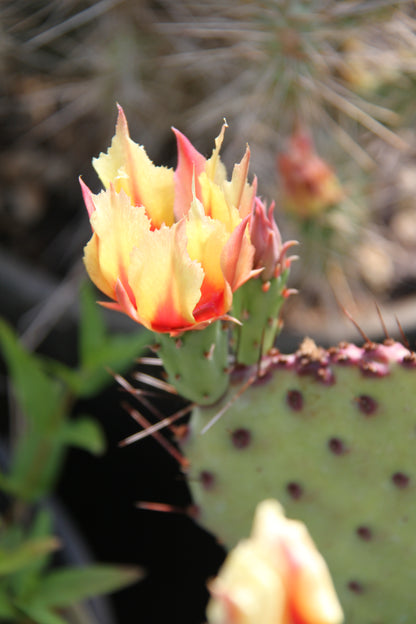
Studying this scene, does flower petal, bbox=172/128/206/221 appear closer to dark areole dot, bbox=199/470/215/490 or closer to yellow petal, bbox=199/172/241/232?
Result: yellow petal, bbox=199/172/241/232

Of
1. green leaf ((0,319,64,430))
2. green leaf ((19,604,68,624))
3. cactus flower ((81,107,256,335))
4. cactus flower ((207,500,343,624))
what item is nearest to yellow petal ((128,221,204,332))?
cactus flower ((81,107,256,335))

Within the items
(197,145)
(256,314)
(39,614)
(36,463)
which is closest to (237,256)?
(256,314)

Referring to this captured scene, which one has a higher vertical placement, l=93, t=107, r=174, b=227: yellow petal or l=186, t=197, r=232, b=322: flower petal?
l=93, t=107, r=174, b=227: yellow petal

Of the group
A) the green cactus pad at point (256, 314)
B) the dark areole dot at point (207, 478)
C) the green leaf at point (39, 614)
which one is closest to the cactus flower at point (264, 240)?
the green cactus pad at point (256, 314)

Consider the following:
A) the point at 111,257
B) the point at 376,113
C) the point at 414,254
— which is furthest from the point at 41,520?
the point at 414,254

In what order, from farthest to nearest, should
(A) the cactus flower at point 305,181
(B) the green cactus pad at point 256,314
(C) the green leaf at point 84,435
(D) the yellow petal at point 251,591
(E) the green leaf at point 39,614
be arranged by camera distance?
(A) the cactus flower at point 305,181 → (C) the green leaf at point 84,435 → (E) the green leaf at point 39,614 → (B) the green cactus pad at point 256,314 → (D) the yellow petal at point 251,591

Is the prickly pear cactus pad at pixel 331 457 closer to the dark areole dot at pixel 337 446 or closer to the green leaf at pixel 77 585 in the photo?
the dark areole dot at pixel 337 446
